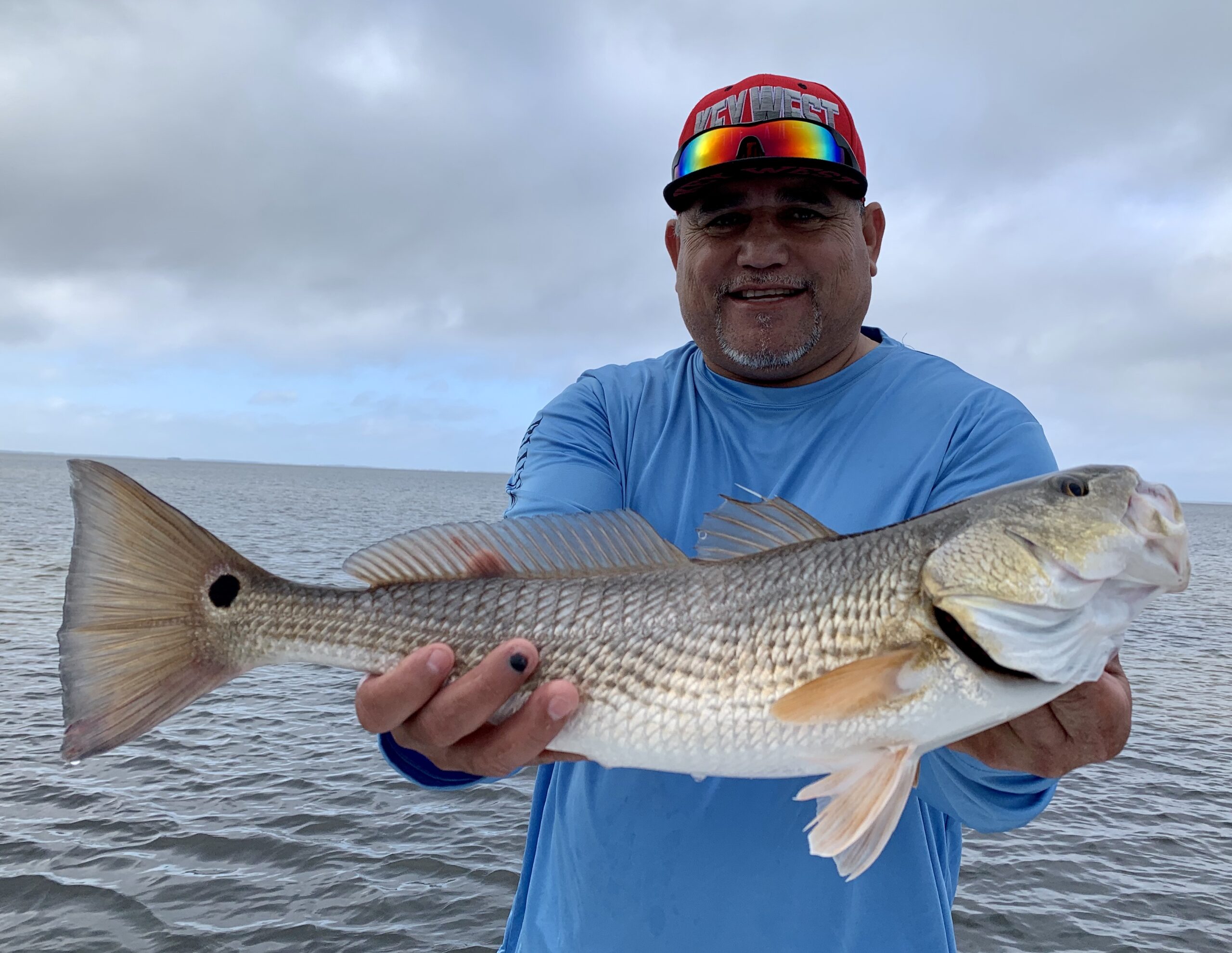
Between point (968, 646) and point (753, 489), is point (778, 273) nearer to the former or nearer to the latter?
point (753, 489)

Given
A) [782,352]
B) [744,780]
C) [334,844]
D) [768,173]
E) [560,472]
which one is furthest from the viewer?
[334,844]

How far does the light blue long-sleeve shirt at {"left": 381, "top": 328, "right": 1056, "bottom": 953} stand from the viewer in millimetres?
2473

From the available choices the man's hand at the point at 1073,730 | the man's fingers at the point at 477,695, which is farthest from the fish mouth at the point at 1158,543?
the man's fingers at the point at 477,695

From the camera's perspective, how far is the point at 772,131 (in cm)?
303

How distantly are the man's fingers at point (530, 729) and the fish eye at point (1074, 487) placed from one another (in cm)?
161

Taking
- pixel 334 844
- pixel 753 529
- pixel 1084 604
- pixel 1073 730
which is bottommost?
pixel 334 844

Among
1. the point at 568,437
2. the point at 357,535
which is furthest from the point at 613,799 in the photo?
the point at 357,535

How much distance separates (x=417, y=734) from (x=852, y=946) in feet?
4.87

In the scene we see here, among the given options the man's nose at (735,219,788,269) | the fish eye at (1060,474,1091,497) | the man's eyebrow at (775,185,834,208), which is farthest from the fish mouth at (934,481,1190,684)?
the man's eyebrow at (775,185,834,208)

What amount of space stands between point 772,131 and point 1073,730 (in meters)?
2.31

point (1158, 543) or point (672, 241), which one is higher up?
point (672, 241)

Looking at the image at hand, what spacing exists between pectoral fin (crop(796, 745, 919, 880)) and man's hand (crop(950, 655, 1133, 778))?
13.5 inches

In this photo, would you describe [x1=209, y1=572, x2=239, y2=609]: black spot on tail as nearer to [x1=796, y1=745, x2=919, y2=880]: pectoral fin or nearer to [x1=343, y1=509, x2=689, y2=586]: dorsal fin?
[x1=343, y1=509, x2=689, y2=586]: dorsal fin

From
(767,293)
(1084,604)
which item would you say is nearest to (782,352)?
(767,293)
